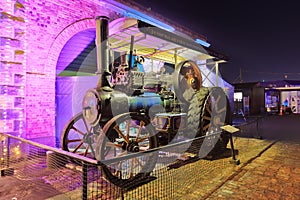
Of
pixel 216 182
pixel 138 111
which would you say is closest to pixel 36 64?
pixel 138 111

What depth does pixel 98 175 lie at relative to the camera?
439 centimetres

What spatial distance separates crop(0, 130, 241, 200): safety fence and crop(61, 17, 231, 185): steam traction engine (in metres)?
0.24

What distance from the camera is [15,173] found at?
4.60 meters

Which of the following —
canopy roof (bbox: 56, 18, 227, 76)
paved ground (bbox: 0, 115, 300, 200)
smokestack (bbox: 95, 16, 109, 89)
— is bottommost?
paved ground (bbox: 0, 115, 300, 200)

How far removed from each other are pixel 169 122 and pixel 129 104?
1.18 m

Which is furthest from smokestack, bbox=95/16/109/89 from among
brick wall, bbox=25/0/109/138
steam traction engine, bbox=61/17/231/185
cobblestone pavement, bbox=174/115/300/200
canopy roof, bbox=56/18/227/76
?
brick wall, bbox=25/0/109/138

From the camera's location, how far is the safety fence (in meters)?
3.50

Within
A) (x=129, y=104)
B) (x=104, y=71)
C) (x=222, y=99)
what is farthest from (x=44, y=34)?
(x=222, y=99)

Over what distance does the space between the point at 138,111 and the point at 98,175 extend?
158 centimetres

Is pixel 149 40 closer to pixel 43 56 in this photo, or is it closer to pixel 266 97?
pixel 43 56

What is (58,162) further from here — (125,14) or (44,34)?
(125,14)

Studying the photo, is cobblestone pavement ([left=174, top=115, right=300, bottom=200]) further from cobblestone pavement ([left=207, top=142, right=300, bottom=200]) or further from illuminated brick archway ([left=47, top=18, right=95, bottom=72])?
illuminated brick archway ([left=47, top=18, right=95, bottom=72])

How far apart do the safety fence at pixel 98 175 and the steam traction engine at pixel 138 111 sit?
9.6 inches

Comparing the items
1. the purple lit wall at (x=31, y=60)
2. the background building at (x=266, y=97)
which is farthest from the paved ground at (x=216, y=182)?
the background building at (x=266, y=97)
